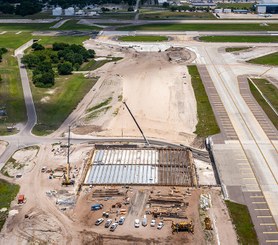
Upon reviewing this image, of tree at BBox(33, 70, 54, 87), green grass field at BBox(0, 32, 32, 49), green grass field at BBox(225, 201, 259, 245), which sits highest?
tree at BBox(33, 70, 54, 87)

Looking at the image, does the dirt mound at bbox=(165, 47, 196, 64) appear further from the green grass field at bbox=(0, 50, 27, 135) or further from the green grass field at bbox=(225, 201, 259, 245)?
the green grass field at bbox=(225, 201, 259, 245)

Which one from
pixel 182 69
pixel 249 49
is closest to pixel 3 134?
pixel 182 69

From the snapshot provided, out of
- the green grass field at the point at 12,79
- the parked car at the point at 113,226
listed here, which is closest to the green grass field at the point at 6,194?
the parked car at the point at 113,226

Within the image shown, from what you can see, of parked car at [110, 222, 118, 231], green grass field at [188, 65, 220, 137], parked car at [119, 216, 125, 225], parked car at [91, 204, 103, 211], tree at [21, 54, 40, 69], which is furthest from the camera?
tree at [21, 54, 40, 69]

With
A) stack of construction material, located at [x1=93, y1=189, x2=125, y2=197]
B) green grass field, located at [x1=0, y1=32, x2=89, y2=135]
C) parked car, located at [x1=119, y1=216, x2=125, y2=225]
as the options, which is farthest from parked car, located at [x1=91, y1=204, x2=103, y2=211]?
green grass field, located at [x1=0, y1=32, x2=89, y2=135]

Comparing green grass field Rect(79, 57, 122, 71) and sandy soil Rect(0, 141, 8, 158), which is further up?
sandy soil Rect(0, 141, 8, 158)

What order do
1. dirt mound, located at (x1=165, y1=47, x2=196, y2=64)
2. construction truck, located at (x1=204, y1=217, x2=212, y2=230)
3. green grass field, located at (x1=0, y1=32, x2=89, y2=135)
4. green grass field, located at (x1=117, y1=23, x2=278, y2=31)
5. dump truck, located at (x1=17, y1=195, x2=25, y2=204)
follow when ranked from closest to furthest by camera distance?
construction truck, located at (x1=204, y1=217, x2=212, y2=230), dump truck, located at (x1=17, y1=195, x2=25, y2=204), green grass field, located at (x1=0, y1=32, x2=89, y2=135), dirt mound, located at (x1=165, y1=47, x2=196, y2=64), green grass field, located at (x1=117, y1=23, x2=278, y2=31)
